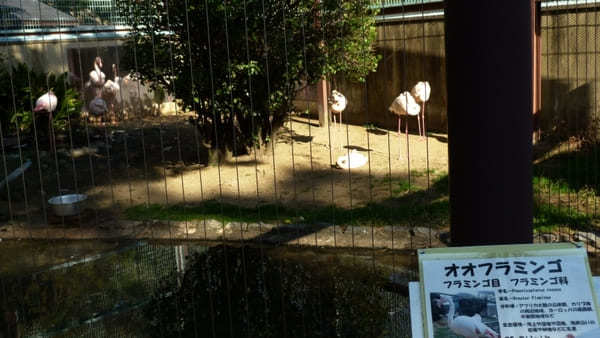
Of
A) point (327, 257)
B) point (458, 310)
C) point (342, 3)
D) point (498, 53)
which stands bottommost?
point (327, 257)

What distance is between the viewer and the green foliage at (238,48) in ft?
25.8

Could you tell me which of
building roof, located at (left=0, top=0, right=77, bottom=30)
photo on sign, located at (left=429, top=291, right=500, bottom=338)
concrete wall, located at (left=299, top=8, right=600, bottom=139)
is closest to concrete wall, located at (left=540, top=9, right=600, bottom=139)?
concrete wall, located at (left=299, top=8, right=600, bottom=139)

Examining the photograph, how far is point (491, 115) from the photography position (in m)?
2.51

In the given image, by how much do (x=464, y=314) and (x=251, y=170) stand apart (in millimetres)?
6500

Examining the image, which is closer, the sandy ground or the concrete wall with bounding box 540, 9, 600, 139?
the sandy ground

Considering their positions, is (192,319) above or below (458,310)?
below

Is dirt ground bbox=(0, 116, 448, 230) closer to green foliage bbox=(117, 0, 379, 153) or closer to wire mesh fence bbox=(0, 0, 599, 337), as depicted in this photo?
wire mesh fence bbox=(0, 0, 599, 337)

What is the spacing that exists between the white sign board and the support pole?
51cm

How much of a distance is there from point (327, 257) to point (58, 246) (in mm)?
2223

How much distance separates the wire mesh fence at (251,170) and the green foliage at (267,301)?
0.06 feet

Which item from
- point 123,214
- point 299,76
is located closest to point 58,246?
point 123,214

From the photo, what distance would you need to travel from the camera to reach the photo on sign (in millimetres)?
1903

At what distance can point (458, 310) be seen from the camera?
194 cm

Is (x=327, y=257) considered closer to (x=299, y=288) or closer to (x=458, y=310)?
(x=299, y=288)
